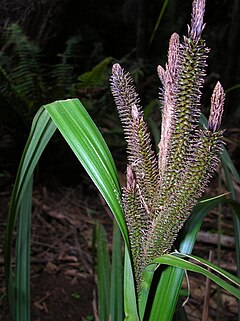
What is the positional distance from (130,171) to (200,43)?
0.12 m

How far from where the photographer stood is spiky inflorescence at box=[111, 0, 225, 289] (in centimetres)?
41

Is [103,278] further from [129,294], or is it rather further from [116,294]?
[129,294]

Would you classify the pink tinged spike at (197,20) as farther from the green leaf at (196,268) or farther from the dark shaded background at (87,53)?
the dark shaded background at (87,53)

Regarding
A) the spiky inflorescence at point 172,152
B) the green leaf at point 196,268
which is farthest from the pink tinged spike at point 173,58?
the green leaf at point 196,268

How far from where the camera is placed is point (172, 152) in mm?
439

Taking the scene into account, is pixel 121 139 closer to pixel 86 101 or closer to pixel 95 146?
pixel 86 101

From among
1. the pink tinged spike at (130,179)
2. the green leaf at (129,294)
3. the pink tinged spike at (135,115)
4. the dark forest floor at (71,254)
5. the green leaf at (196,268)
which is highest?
the pink tinged spike at (135,115)

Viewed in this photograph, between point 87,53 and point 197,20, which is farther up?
point 87,53

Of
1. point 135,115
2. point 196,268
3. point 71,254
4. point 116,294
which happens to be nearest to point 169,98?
point 135,115

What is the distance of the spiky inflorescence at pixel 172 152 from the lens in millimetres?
412

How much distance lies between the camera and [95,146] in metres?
0.46

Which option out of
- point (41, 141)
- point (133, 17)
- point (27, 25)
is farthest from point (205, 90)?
point (41, 141)

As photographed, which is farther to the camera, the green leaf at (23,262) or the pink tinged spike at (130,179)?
the green leaf at (23,262)

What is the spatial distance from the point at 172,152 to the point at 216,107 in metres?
0.06
